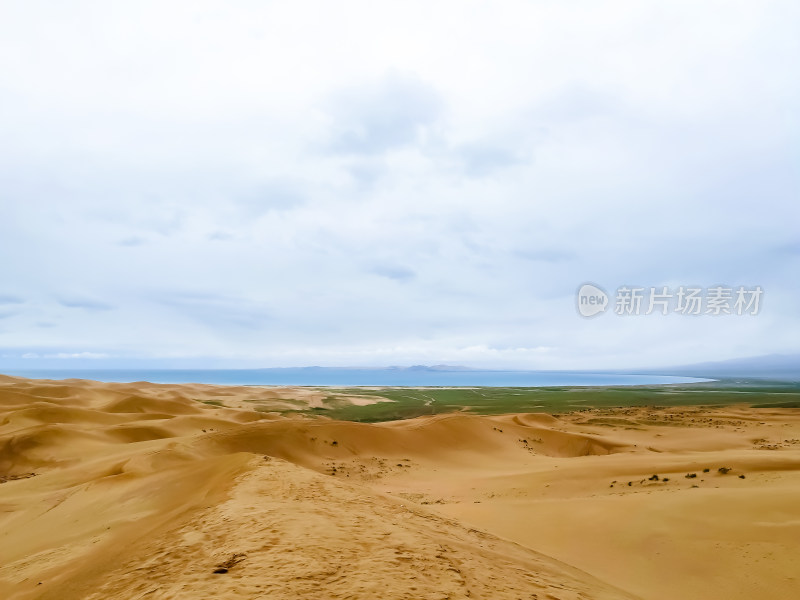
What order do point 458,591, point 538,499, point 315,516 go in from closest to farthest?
1. point 458,591
2. point 315,516
3. point 538,499

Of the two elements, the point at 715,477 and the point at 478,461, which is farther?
the point at 478,461

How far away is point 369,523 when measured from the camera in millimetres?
6359

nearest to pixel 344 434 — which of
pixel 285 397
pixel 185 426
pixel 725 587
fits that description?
pixel 185 426

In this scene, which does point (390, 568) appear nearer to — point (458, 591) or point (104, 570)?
point (458, 591)

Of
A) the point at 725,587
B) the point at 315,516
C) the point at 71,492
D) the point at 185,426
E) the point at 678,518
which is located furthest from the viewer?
the point at 185,426

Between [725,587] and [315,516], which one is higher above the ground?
[315,516]

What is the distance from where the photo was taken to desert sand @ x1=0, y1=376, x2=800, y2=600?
15.7 feet

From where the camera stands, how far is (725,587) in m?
6.80

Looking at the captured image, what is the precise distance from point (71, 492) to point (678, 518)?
1473 centimetres

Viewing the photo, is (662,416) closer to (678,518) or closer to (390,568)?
(678,518)

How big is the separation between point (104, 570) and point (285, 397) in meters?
50.7

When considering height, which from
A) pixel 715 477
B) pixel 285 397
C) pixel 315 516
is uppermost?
pixel 315 516

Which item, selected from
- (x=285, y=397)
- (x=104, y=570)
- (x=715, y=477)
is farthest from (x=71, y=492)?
(x=285, y=397)

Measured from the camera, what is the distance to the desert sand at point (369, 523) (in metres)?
4.78
